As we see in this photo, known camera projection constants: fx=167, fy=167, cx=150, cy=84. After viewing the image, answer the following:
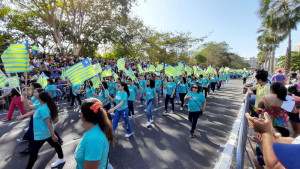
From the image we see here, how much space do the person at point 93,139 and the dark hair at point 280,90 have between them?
314cm

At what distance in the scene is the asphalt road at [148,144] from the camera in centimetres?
378

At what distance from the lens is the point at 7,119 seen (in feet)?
22.2

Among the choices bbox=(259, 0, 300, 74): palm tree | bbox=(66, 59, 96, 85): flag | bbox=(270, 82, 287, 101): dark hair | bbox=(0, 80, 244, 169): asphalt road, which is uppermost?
bbox=(259, 0, 300, 74): palm tree

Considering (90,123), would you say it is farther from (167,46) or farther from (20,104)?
(167,46)

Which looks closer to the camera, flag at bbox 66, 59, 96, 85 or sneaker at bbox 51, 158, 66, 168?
sneaker at bbox 51, 158, 66, 168

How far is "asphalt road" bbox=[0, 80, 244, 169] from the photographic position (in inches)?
149

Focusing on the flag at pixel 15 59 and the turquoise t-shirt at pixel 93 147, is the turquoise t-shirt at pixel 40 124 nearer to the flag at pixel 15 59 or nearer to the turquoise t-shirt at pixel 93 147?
the flag at pixel 15 59

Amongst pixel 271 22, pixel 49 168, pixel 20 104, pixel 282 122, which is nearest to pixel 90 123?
pixel 49 168

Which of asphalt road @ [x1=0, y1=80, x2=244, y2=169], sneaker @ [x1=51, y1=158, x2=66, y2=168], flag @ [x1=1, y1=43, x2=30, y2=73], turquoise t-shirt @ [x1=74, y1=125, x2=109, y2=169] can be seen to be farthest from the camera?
flag @ [x1=1, y1=43, x2=30, y2=73]

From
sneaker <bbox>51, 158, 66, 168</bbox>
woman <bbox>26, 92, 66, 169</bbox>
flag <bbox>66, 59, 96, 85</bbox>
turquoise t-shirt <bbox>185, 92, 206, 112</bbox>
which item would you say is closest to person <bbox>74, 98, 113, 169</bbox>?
woman <bbox>26, 92, 66, 169</bbox>

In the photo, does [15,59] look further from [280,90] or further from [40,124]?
[280,90]

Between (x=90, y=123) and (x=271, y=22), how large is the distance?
22.2 meters

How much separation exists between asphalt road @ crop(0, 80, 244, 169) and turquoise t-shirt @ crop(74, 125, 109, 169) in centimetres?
→ 203

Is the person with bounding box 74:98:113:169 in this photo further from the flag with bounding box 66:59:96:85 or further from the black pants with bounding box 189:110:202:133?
the black pants with bounding box 189:110:202:133
